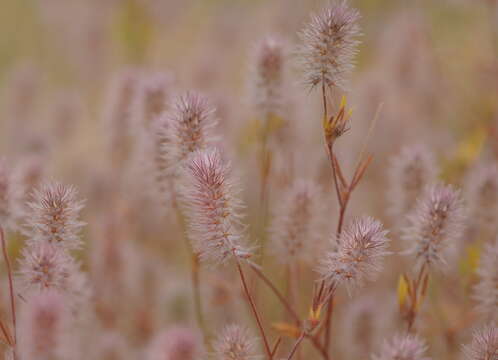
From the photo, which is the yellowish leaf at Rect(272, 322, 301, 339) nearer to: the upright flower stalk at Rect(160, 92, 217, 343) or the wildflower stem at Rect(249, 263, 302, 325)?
the wildflower stem at Rect(249, 263, 302, 325)

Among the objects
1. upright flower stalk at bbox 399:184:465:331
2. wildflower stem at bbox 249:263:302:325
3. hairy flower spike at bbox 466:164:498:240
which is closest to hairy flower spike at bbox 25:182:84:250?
wildflower stem at bbox 249:263:302:325

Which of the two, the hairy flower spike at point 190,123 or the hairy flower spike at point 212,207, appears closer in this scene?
the hairy flower spike at point 212,207

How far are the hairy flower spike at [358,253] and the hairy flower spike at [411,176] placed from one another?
0.46 meters

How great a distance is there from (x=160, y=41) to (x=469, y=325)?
8.72 ft

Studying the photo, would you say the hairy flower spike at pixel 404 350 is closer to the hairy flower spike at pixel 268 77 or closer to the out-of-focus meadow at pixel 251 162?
the out-of-focus meadow at pixel 251 162

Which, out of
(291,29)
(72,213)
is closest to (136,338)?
(72,213)

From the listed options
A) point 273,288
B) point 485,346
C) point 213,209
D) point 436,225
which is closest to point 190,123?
point 213,209

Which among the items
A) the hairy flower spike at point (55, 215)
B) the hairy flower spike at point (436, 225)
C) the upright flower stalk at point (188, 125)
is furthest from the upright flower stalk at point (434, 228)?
the hairy flower spike at point (55, 215)

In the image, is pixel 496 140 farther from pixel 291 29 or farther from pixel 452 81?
pixel 291 29

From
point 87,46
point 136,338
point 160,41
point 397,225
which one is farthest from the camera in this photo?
point 160,41

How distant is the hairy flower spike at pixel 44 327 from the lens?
0.84 metres

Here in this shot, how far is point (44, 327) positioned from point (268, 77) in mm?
694

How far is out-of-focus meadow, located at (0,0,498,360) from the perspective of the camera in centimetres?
127

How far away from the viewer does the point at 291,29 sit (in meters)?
2.56
